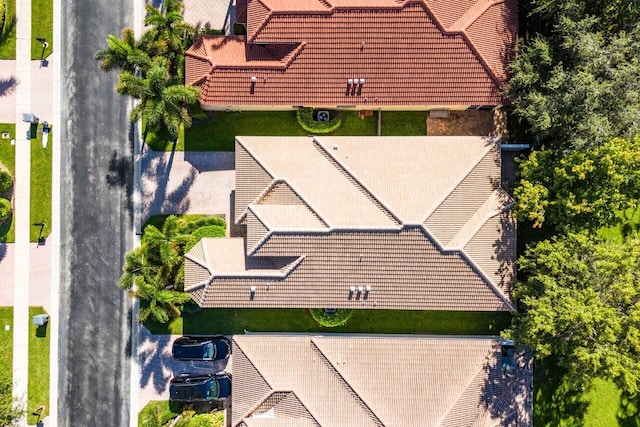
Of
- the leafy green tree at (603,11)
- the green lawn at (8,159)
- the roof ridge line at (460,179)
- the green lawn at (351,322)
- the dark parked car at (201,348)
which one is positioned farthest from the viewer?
the green lawn at (8,159)

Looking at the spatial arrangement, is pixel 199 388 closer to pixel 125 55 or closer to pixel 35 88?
pixel 125 55

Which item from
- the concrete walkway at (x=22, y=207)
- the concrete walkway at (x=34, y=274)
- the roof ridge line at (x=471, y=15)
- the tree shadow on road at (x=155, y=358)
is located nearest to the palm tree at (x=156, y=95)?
the concrete walkway at (x=22, y=207)

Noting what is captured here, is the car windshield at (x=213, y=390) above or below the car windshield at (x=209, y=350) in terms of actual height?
below

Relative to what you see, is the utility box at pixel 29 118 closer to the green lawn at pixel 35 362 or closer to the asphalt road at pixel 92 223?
the asphalt road at pixel 92 223

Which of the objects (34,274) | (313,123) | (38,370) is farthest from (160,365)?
(313,123)

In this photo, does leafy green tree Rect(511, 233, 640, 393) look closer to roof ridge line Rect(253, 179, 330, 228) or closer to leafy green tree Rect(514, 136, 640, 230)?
leafy green tree Rect(514, 136, 640, 230)

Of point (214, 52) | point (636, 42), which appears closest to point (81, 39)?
point (214, 52)

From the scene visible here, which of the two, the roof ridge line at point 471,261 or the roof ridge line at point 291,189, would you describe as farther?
the roof ridge line at point 291,189

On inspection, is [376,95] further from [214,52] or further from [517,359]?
[517,359]
